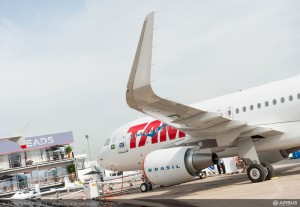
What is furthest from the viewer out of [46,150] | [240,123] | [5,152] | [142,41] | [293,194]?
[46,150]

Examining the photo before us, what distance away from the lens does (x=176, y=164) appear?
14.1m

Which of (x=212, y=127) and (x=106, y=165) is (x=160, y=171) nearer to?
(x=212, y=127)

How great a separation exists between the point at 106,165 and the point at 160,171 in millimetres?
5960

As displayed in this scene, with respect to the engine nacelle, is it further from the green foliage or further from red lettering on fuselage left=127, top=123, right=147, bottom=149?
the green foliage

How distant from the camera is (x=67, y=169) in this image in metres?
49.1

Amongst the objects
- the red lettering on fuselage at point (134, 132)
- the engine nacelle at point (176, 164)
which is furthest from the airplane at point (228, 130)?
the red lettering on fuselage at point (134, 132)

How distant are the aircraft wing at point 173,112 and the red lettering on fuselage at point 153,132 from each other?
1.16m

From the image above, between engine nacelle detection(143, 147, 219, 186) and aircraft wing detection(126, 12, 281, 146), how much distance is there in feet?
2.84

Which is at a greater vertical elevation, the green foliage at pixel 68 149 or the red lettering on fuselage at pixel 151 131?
the green foliage at pixel 68 149

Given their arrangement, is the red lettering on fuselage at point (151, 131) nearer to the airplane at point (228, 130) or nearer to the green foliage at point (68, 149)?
the airplane at point (228, 130)

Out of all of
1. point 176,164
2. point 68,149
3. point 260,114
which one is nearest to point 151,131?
point 176,164

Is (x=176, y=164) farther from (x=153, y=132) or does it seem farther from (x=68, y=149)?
(x=68, y=149)

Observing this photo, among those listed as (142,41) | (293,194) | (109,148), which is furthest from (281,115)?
(109,148)

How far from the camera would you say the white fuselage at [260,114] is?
1406 centimetres
